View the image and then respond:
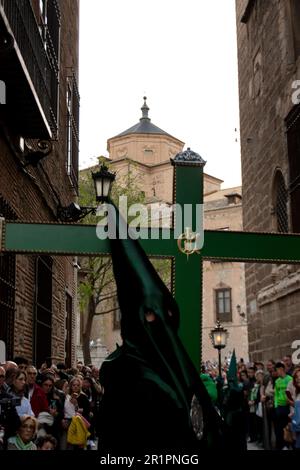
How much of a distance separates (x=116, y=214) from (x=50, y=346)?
7819 mm

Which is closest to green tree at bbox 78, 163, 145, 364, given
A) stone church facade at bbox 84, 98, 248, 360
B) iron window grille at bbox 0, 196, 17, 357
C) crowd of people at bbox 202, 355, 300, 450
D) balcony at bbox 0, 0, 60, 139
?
stone church facade at bbox 84, 98, 248, 360

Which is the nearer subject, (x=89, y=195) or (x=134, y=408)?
(x=134, y=408)

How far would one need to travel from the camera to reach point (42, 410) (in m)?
7.36

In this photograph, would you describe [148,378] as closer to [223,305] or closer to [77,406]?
[77,406]

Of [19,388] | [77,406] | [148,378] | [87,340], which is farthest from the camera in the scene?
[87,340]

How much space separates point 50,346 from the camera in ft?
38.6

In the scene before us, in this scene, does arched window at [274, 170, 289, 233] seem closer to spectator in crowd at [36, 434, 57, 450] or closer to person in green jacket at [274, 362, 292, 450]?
person in green jacket at [274, 362, 292, 450]

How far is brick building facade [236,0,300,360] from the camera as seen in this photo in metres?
12.9

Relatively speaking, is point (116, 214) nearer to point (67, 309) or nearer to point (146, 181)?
point (67, 309)

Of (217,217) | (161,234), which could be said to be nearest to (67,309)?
(161,234)

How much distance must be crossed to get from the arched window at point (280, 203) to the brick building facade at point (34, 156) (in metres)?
4.46

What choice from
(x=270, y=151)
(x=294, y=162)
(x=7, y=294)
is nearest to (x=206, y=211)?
(x=270, y=151)

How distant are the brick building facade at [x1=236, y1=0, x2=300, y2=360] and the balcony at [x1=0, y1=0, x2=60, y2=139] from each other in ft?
16.6

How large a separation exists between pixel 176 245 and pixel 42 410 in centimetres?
302
